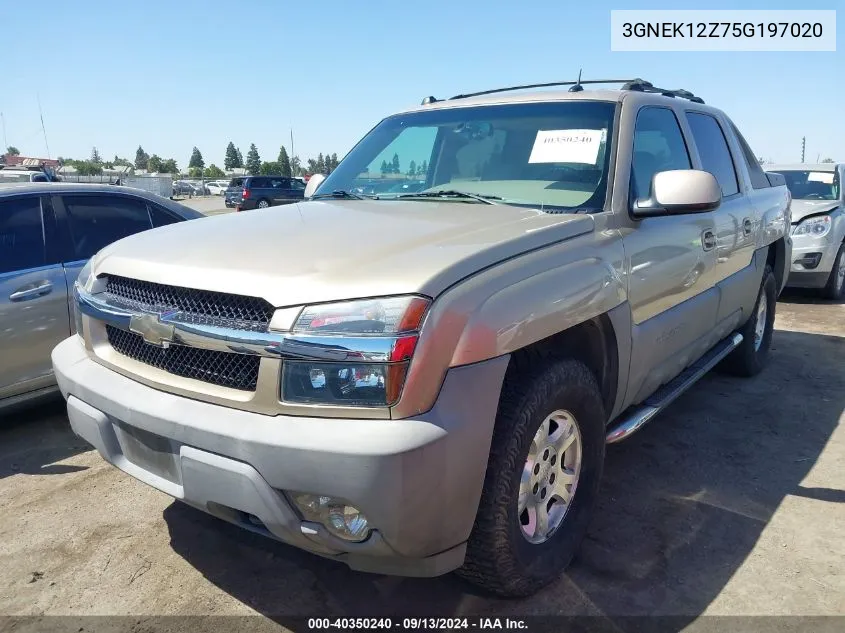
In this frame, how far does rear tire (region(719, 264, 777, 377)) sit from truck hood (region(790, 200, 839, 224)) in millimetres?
3844

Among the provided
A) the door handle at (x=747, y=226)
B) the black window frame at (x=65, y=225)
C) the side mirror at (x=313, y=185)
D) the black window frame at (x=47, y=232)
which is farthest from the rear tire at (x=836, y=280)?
the black window frame at (x=47, y=232)

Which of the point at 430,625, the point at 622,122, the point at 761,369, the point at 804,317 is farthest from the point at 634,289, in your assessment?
the point at 804,317

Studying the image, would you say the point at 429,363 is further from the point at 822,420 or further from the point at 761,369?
the point at 761,369

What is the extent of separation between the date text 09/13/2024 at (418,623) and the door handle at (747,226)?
9.49ft

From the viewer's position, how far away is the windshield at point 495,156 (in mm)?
2941

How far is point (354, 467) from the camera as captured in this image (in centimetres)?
179

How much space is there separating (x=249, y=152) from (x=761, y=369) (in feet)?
397

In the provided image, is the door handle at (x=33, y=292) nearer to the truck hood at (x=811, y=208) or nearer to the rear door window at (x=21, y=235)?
the rear door window at (x=21, y=235)

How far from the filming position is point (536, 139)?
3.12 metres

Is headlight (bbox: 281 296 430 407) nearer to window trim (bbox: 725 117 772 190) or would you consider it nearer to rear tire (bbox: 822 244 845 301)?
window trim (bbox: 725 117 772 190)

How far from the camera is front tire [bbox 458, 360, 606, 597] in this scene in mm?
2119

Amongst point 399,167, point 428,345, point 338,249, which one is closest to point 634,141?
point 399,167

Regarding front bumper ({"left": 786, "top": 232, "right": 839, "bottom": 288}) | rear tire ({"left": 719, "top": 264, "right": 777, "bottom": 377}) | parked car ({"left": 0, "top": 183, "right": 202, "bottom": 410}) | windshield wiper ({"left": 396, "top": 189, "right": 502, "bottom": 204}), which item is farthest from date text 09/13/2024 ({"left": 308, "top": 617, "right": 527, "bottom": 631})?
front bumper ({"left": 786, "top": 232, "right": 839, "bottom": 288})

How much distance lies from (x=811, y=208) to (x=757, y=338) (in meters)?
4.36
